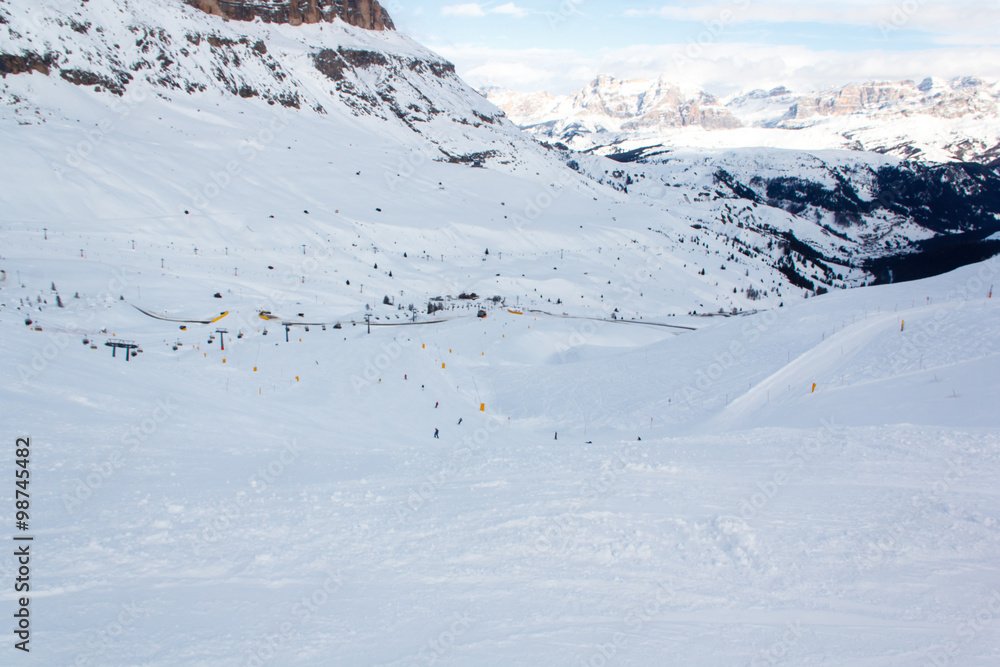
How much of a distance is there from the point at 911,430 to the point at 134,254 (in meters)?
41.9

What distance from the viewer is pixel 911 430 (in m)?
11.9

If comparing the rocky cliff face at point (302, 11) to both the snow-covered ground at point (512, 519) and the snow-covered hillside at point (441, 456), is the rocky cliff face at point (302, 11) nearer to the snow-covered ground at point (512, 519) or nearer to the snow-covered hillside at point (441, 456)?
the snow-covered hillside at point (441, 456)

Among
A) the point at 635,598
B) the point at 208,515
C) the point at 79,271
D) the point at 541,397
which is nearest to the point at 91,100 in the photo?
the point at 79,271

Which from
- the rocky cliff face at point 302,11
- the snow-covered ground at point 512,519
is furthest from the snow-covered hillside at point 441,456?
the rocky cliff face at point 302,11

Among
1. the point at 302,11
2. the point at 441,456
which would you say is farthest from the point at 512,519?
the point at 302,11

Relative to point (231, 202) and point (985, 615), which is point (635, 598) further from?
point (231, 202)

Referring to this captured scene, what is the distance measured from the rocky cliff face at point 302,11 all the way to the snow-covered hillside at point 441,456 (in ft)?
159

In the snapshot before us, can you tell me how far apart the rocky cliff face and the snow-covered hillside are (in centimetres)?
4838

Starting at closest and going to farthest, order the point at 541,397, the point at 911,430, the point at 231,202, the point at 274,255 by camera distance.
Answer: the point at 911,430, the point at 541,397, the point at 274,255, the point at 231,202

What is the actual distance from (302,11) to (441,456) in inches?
4409

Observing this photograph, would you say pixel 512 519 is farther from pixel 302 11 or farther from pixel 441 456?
pixel 302 11

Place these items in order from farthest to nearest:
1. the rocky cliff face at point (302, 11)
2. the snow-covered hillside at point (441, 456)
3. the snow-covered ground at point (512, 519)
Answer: the rocky cliff face at point (302, 11) → the snow-covered hillside at point (441, 456) → the snow-covered ground at point (512, 519)

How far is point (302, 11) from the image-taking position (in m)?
100

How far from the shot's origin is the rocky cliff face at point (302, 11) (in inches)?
3531
